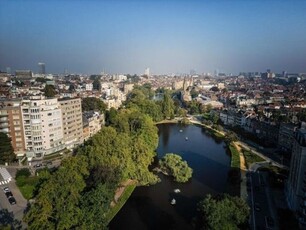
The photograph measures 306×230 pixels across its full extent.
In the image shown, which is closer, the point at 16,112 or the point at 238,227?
the point at 238,227

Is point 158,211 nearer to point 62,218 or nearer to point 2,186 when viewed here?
point 62,218

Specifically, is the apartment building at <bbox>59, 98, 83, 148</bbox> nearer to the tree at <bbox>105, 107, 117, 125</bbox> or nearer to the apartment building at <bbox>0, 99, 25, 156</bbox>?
the apartment building at <bbox>0, 99, 25, 156</bbox>

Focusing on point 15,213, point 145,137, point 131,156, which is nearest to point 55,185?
point 15,213

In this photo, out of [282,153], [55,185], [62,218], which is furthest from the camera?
[282,153]

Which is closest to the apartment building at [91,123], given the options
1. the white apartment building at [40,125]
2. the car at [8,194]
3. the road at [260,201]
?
the white apartment building at [40,125]

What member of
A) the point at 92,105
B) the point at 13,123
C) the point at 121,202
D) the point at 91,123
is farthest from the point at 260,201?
the point at 92,105

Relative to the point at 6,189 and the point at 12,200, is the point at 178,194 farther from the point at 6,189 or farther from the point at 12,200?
the point at 6,189
